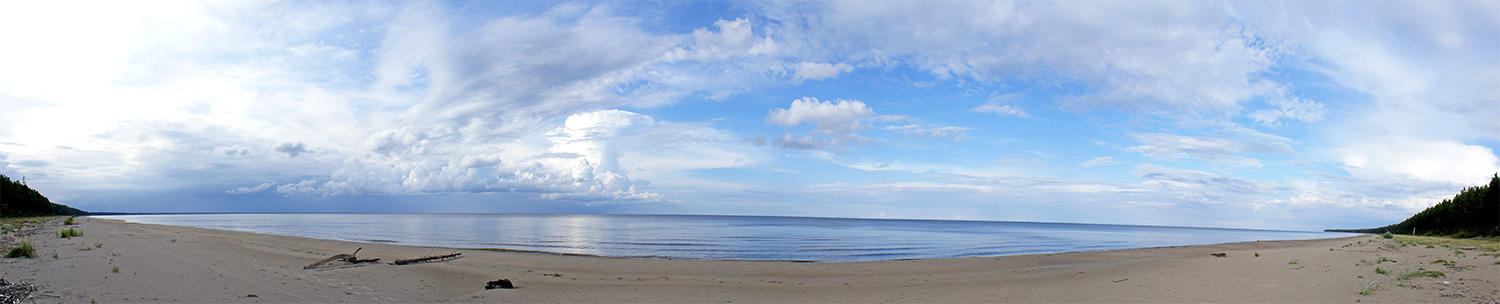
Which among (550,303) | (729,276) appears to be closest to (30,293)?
(550,303)

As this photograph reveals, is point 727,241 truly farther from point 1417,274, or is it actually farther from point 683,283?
point 1417,274

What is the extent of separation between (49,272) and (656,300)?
41.6 feet

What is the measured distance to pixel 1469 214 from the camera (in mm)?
39312

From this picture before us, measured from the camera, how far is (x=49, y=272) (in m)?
12.2

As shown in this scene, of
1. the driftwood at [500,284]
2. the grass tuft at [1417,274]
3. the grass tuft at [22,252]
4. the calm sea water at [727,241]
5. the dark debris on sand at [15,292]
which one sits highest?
the grass tuft at [1417,274]

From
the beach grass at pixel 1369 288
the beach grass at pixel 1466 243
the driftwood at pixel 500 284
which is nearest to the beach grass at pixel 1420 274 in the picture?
the beach grass at pixel 1369 288

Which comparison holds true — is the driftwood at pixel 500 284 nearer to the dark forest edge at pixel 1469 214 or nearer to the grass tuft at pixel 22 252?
the grass tuft at pixel 22 252

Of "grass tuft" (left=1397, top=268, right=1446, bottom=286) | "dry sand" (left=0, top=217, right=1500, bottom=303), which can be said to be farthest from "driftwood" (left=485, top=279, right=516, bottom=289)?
"grass tuft" (left=1397, top=268, right=1446, bottom=286)

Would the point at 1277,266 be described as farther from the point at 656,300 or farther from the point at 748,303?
the point at 656,300

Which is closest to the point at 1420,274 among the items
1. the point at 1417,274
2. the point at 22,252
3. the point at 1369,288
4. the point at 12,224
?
the point at 1417,274

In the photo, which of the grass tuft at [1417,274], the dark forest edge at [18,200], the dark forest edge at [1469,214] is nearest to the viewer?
the grass tuft at [1417,274]

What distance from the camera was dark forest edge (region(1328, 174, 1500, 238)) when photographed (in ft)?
115

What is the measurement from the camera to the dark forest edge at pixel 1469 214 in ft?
115

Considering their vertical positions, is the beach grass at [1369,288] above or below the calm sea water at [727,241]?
above
